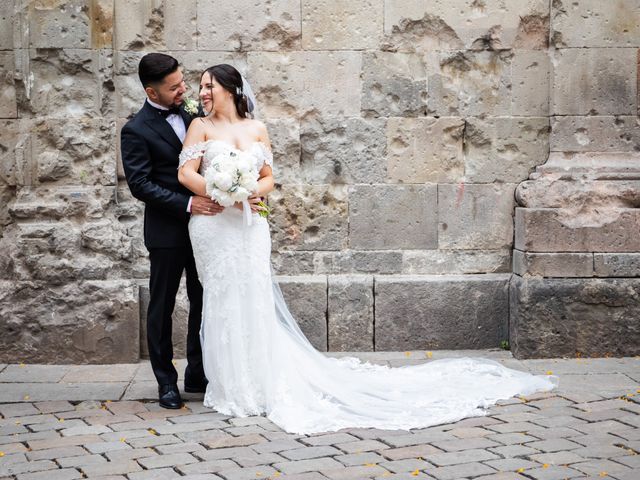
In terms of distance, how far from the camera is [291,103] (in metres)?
7.05

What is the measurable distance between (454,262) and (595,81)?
1.74 meters

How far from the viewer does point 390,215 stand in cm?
709

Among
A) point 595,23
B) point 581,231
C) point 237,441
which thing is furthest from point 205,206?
point 595,23

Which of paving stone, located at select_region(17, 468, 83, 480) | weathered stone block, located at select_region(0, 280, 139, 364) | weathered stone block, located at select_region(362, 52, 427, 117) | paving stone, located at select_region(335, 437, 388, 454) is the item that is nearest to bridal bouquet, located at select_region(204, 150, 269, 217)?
paving stone, located at select_region(335, 437, 388, 454)

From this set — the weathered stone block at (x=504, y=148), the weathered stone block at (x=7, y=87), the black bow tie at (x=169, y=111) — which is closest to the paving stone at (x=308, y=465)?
the black bow tie at (x=169, y=111)

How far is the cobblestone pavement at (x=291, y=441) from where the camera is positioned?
4.41 metres

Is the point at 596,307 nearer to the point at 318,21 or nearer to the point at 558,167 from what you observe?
the point at 558,167

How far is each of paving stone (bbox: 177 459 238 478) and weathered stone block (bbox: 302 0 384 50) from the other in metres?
3.58

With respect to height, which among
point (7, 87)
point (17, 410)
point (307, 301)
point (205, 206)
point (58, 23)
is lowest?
point (17, 410)

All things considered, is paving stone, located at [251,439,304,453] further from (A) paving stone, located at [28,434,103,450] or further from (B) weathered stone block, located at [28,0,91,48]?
(B) weathered stone block, located at [28,0,91,48]

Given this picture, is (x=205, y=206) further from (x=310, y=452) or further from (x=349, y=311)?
(x=349, y=311)

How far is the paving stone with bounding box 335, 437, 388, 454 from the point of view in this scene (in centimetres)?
474

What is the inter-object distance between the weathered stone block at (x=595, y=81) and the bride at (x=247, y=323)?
7.88 feet

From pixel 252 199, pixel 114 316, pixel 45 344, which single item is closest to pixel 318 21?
pixel 252 199
